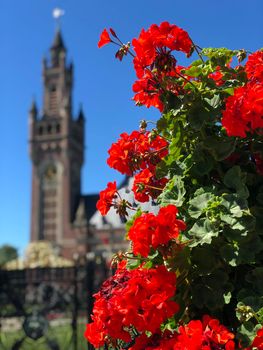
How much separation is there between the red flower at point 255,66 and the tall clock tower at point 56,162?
206ft

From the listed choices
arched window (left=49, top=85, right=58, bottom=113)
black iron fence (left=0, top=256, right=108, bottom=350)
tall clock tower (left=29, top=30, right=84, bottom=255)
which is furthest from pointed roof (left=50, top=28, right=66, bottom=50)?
black iron fence (left=0, top=256, right=108, bottom=350)

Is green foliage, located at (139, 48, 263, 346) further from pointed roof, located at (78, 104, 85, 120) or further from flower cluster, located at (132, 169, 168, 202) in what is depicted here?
pointed roof, located at (78, 104, 85, 120)

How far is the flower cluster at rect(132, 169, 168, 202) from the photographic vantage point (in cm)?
223

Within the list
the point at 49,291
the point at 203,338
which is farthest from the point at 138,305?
the point at 49,291

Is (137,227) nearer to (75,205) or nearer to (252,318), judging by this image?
(252,318)

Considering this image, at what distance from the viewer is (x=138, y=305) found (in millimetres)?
1641

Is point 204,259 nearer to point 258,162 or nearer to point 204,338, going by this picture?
point 204,338

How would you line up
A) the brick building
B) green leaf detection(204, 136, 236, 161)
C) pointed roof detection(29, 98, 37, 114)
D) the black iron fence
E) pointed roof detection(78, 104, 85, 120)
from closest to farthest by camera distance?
1. green leaf detection(204, 136, 236, 161)
2. the black iron fence
3. the brick building
4. pointed roof detection(29, 98, 37, 114)
5. pointed roof detection(78, 104, 85, 120)

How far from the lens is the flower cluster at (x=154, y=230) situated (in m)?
1.62

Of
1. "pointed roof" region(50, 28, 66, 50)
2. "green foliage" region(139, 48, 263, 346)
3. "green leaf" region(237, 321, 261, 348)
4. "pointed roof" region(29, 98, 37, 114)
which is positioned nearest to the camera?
"green leaf" region(237, 321, 261, 348)

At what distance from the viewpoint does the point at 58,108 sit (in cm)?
7156

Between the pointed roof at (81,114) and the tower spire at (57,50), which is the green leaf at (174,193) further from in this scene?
the tower spire at (57,50)

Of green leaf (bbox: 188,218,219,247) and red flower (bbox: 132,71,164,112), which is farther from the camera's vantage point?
red flower (bbox: 132,71,164,112)

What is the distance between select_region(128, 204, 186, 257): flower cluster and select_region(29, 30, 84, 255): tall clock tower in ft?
207
